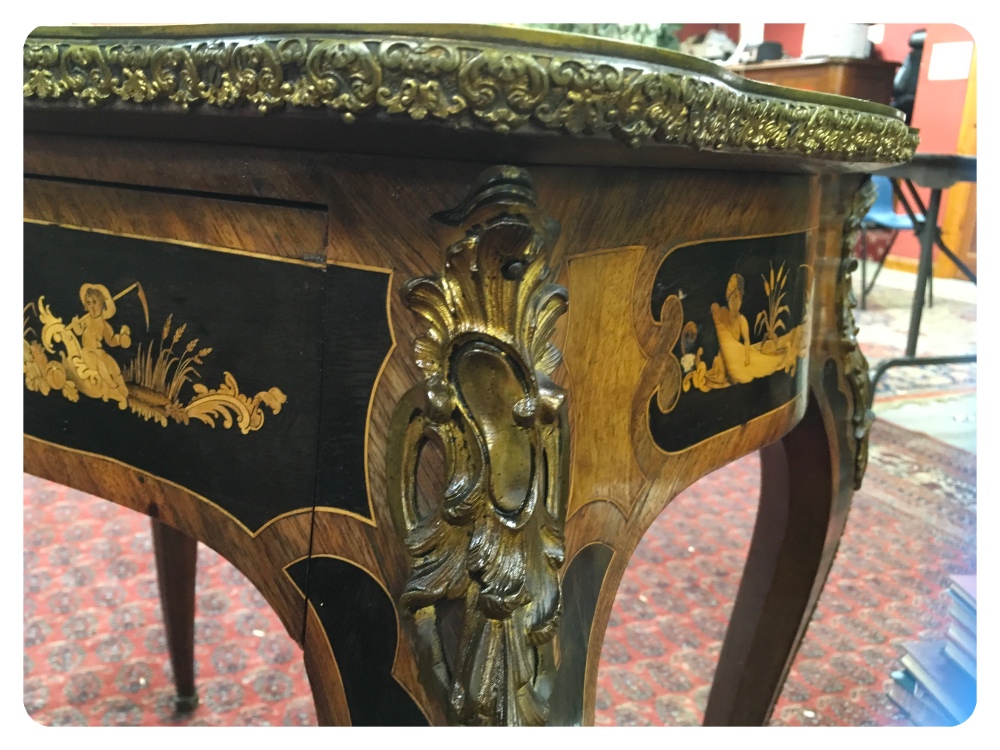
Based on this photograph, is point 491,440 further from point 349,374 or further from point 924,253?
point 924,253

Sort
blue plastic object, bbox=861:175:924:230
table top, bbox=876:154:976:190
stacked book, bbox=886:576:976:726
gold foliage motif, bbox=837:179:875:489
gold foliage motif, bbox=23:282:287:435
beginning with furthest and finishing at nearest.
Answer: blue plastic object, bbox=861:175:924:230
table top, bbox=876:154:976:190
stacked book, bbox=886:576:976:726
gold foliage motif, bbox=837:179:875:489
gold foliage motif, bbox=23:282:287:435

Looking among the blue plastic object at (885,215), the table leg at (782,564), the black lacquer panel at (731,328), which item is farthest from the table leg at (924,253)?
the black lacquer panel at (731,328)

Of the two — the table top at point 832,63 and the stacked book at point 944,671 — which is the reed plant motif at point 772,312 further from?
the table top at point 832,63

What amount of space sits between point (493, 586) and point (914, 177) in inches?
55.6

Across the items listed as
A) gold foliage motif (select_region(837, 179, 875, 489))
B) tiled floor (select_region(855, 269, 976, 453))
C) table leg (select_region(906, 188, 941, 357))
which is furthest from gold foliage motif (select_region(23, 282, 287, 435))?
tiled floor (select_region(855, 269, 976, 453))

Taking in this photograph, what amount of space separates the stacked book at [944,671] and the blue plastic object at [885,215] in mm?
1643

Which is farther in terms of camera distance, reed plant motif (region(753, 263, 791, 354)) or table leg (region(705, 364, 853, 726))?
table leg (region(705, 364, 853, 726))

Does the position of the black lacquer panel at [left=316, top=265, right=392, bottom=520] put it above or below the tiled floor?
above

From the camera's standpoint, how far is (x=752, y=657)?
0.77 metres

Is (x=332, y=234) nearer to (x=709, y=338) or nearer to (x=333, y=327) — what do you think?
(x=333, y=327)

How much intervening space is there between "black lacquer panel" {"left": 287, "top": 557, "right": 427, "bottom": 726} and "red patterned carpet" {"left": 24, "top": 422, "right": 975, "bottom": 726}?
2.24ft

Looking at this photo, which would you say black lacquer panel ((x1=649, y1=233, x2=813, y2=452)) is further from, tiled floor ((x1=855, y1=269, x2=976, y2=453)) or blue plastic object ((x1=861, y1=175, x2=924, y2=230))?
blue plastic object ((x1=861, y1=175, x2=924, y2=230))

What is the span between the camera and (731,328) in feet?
1.45

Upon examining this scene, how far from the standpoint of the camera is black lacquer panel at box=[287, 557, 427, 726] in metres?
0.33
